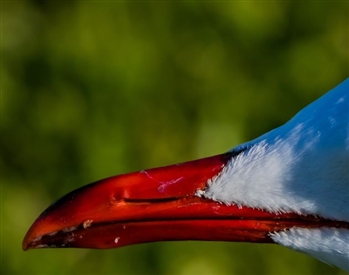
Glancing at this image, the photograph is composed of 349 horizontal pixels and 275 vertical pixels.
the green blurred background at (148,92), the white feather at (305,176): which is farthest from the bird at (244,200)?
the green blurred background at (148,92)

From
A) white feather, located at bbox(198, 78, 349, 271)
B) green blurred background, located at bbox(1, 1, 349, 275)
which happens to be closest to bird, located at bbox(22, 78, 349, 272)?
white feather, located at bbox(198, 78, 349, 271)

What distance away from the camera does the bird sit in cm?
175

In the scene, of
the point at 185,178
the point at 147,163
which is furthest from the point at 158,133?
the point at 185,178

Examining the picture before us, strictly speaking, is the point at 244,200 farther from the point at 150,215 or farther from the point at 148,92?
the point at 148,92

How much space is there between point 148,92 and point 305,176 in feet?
6.31

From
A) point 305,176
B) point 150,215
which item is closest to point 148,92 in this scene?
point 150,215

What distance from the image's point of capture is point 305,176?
5.73 feet

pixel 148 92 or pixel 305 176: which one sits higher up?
pixel 148 92

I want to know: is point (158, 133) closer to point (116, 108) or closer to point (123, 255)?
point (116, 108)

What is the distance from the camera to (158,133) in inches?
142

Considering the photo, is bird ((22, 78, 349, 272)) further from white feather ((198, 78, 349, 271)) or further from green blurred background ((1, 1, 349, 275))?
green blurred background ((1, 1, 349, 275))

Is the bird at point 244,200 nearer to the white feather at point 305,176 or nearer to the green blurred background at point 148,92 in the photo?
the white feather at point 305,176

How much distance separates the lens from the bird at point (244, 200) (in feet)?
5.73

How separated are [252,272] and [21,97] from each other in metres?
1.07
